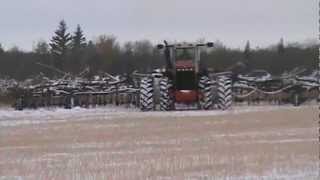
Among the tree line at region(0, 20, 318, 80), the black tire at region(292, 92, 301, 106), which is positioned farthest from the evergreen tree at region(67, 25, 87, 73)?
the black tire at region(292, 92, 301, 106)

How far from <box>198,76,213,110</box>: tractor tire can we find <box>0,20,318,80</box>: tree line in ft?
79.1

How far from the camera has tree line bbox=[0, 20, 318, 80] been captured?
83125 millimetres

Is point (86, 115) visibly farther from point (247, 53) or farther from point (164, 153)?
point (247, 53)

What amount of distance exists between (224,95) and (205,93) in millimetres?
1126

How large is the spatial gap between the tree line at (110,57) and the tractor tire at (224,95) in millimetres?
24340

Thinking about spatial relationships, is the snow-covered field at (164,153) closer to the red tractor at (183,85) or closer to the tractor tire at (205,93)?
the red tractor at (183,85)

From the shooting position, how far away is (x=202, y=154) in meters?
14.2

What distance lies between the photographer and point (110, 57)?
108438mm

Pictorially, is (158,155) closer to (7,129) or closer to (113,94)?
(7,129)

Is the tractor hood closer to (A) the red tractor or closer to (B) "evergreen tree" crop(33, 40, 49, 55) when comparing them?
(A) the red tractor

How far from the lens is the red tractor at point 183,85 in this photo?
1612 inches

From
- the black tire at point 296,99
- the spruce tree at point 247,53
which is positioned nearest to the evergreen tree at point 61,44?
the spruce tree at point 247,53

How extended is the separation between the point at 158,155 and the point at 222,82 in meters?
27.6

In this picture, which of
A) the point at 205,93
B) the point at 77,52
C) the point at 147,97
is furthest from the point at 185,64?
the point at 77,52
